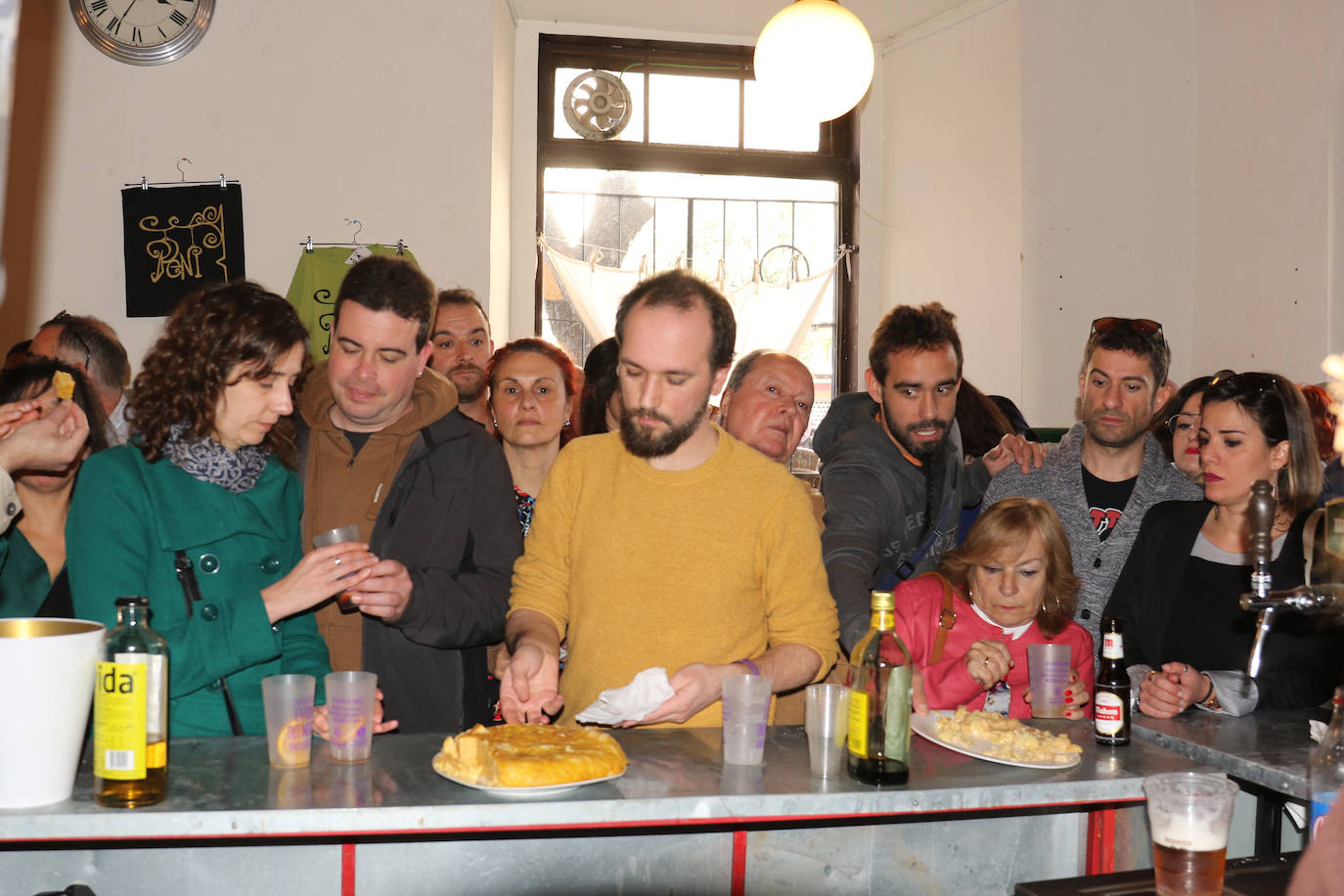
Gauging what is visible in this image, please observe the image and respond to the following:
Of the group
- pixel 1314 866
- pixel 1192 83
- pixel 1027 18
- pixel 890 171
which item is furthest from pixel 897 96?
pixel 1314 866

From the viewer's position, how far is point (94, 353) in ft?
11.6

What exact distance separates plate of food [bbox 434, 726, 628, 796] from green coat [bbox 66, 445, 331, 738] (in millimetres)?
453

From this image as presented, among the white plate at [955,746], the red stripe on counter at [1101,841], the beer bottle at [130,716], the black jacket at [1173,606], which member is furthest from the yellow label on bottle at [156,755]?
the black jacket at [1173,606]

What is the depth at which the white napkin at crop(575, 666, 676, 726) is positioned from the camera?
1.83 meters

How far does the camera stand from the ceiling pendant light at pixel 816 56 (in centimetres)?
417

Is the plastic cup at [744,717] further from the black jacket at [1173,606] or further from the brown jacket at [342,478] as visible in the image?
the black jacket at [1173,606]

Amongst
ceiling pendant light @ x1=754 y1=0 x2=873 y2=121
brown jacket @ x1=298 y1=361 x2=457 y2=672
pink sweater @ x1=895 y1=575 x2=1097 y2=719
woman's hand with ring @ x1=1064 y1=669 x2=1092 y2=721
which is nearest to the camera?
woman's hand with ring @ x1=1064 y1=669 x2=1092 y2=721

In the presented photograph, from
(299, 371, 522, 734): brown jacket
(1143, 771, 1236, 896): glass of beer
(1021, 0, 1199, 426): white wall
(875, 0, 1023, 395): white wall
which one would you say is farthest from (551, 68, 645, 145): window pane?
(1143, 771, 1236, 896): glass of beer

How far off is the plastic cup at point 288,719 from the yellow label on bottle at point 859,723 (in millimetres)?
856

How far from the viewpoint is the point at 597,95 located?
584cm

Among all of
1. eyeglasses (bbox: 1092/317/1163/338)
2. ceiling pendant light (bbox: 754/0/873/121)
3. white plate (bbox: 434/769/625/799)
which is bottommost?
white plate (bbox: 434/769/625/799)

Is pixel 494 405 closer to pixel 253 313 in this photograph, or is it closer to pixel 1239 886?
pixel 253 313

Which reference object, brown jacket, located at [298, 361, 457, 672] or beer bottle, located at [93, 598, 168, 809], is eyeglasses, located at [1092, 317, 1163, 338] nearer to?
brown jacket, located at [298, 361, 457, 672]

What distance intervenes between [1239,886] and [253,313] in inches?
75.2
